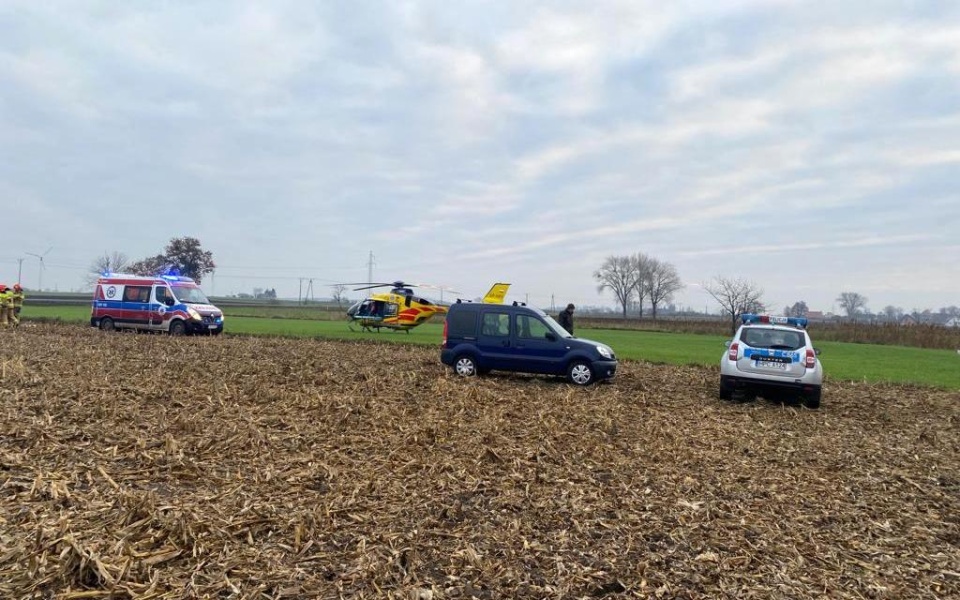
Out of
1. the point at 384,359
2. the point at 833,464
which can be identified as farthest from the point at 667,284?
the point at 833,464

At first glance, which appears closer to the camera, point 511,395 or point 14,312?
point 511,395

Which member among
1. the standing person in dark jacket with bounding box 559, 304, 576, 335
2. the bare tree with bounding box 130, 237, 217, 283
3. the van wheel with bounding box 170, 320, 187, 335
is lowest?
the van wheel with bounding box 170, 320, 187, 335

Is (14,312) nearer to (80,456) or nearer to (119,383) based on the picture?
(119,383)

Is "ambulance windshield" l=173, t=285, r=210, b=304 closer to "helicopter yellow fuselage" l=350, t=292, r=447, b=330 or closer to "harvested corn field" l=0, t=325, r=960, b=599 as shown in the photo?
"helicopter yellow fuselage" l=350, t=292, r=447, b=330

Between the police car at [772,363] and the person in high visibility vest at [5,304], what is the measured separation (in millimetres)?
27215

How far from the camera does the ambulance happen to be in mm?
23641

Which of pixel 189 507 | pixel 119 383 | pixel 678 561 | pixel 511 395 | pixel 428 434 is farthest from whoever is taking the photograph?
pixel 511 395

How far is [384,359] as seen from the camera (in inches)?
693

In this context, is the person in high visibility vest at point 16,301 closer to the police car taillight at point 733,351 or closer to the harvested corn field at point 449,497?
the harvested corn field at point 449,497

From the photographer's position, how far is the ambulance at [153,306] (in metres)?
23.6

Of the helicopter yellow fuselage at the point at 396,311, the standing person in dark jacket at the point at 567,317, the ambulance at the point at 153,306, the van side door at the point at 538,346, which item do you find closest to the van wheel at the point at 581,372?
the van side door at the point at 538,346

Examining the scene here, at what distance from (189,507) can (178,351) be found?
44.0 feet

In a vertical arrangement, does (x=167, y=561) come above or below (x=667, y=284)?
below

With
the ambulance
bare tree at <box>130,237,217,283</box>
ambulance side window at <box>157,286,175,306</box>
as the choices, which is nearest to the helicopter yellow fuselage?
the ambulance
